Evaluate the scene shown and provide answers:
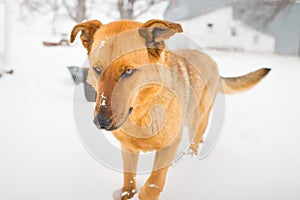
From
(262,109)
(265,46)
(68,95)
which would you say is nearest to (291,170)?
(262,109)

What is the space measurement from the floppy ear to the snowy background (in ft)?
0.88

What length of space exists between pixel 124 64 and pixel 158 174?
0.64ft

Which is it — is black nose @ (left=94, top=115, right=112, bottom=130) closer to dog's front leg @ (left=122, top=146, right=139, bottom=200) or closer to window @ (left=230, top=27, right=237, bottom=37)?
dog's front leg @ (left=122, top=146, right=139, bottom=200)

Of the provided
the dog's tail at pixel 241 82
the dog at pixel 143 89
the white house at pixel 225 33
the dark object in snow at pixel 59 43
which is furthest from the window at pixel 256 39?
the dark object in snow at pixel 59 43

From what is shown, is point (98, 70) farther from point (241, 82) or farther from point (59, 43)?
point (59, 43)

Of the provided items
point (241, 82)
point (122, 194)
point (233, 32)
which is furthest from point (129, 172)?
point (233, 32)

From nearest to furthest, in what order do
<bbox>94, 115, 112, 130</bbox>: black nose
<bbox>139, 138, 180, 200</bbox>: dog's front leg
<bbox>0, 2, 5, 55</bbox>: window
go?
<bbox>94, 115, 112, 130</bbox>: black nose, <bbox>139, 138, 180, 200</bbox>: dog's front leg, <bbox>0, 2, 5, 55</bbox>: window

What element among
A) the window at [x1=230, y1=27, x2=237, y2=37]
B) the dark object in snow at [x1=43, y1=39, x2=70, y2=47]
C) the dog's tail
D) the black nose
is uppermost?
the window at [x1=230, y1=27, x2=237, y2=37]

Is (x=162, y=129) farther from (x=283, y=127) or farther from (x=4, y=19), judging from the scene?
(x=4, y=19)

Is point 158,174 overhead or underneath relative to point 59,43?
underneath

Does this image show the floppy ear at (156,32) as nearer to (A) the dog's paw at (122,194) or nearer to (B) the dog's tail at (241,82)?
(A) the dog's paw at (122,194)

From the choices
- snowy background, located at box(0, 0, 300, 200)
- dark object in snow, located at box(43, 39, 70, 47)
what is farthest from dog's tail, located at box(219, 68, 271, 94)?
dark object in snow, located at box(43, 39, 70, 47)

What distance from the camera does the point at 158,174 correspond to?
0.46m

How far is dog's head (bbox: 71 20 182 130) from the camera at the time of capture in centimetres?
34
